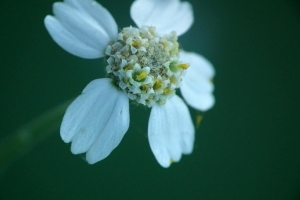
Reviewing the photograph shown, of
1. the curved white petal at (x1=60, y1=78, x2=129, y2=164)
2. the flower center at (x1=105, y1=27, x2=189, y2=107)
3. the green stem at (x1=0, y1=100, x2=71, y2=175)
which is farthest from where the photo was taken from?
the green stem at (x1=0, y1=100, x2=71, y2=175)

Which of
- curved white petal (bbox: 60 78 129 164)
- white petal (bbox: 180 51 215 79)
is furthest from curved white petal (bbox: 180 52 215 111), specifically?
curved white petal (bbox: 60 78 129 164)

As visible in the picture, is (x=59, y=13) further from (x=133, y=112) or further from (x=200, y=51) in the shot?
(x=200, y=51)

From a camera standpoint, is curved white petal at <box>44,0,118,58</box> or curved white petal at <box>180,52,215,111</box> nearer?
curved white petal at <box>44,0,118,58</box>

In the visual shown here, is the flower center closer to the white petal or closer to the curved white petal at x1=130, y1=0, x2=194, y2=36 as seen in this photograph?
the curved white petal at x1=130, y1=0, x2=194, y2=36

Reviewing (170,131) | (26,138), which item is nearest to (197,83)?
(170,131)

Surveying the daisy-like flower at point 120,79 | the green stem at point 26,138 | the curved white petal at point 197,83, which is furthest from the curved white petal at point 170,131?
the green stem at point 26,138

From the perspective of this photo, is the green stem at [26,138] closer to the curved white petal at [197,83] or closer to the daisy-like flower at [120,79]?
the daisy-like flower at [120,79]

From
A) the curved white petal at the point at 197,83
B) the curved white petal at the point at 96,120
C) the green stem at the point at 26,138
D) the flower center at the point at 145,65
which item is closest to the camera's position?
the curved white petal at the point at 96,120
